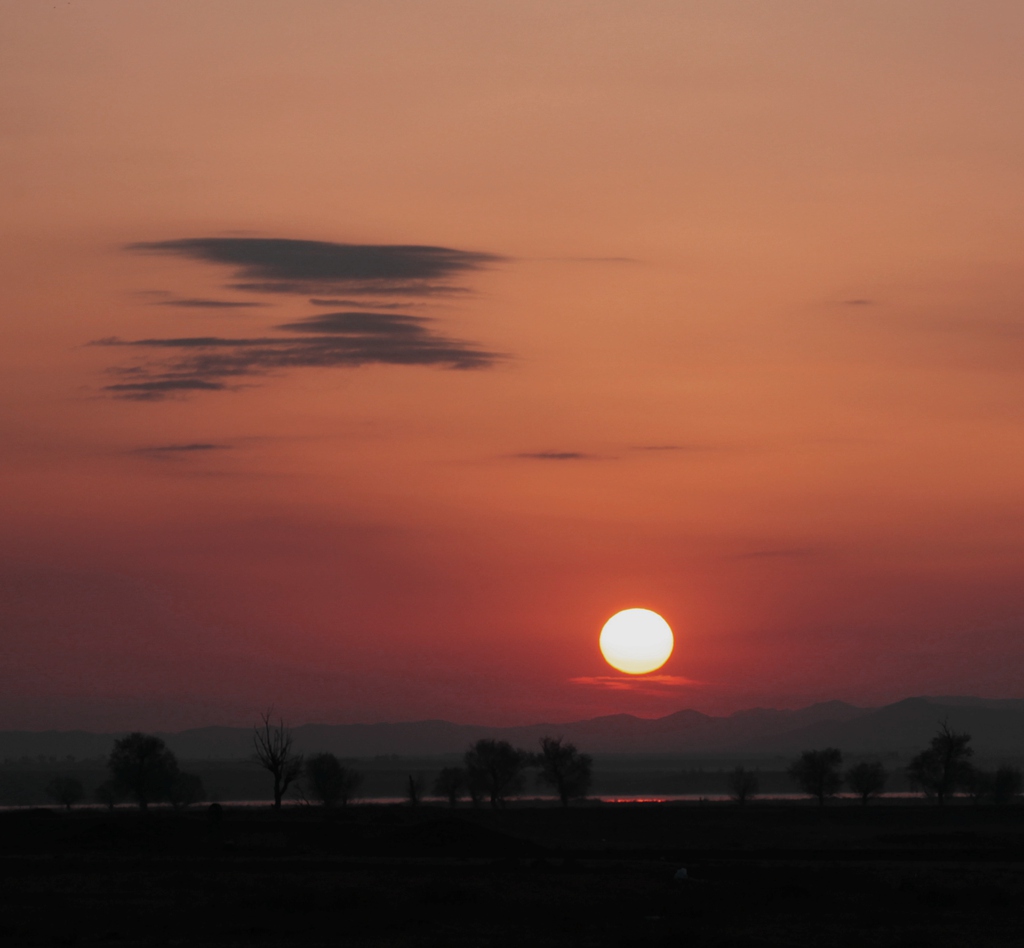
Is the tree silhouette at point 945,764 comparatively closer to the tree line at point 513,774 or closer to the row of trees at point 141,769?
the tree line at point 513,774

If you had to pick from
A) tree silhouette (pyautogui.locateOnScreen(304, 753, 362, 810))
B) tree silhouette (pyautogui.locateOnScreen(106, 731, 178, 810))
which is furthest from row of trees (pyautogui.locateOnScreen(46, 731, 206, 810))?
tree silhouette (pyautogui.locateOnScreen(304, 753, 362, 810))

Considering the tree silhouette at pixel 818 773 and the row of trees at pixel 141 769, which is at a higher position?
the row of trees at pixel 141 769

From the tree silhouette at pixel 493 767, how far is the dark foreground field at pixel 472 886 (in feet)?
213

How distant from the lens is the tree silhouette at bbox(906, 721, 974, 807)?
12850 cm

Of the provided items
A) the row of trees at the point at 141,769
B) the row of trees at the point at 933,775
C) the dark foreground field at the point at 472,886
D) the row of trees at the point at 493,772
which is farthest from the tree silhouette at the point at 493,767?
the dark foreground field at the point at 472,886

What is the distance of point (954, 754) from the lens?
Answer: 128750mm

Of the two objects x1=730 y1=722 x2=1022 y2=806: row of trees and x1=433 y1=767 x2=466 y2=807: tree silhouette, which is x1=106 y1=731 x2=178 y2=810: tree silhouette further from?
x1=730 y1=722 x2=1022 y2=806: row of trees

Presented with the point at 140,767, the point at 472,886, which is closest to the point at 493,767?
the point at 140,767

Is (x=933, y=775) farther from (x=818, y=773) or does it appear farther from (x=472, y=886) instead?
(x=472, y=886)

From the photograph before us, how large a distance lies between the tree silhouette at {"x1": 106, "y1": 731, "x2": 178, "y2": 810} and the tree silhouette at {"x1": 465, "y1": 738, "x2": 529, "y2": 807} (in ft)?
104

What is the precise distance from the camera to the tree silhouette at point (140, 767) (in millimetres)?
127688

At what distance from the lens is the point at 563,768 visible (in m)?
147

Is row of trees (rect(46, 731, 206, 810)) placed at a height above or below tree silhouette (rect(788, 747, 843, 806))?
above

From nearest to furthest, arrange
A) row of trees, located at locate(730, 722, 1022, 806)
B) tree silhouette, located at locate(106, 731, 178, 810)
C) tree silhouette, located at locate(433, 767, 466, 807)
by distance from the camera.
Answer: tree silhouette, located at locate(106, 731, 178, 810) < row of trees, located at locate(730, 722, 1022, 806) < tree silhouette, located at locate(433, 767, 466, 807)
